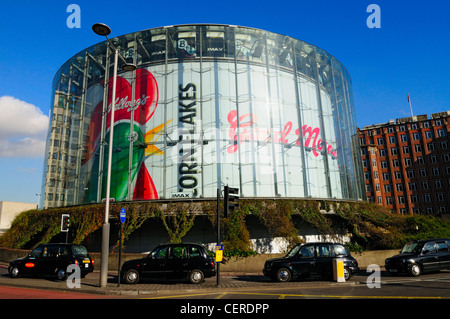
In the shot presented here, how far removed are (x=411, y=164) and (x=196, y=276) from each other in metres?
77.0

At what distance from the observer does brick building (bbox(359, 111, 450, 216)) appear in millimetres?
72188

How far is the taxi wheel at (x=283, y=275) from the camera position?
520 inches

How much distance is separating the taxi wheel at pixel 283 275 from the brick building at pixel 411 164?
219 ft

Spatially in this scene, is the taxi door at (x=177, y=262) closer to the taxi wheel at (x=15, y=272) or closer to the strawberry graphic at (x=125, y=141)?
the taxi wheel at (x=15, y=272)

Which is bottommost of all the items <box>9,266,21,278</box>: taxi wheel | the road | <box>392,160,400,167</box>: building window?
the road

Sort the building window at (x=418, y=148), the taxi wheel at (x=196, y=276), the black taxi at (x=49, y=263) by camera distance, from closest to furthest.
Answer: the taxi wheel at (x=196, y=276) → the black taxi at (x=49, y=263) → the building window at (x=418, y=148)

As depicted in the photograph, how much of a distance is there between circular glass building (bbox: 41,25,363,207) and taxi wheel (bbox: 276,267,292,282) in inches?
404

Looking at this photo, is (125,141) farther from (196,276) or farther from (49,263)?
(196,276)

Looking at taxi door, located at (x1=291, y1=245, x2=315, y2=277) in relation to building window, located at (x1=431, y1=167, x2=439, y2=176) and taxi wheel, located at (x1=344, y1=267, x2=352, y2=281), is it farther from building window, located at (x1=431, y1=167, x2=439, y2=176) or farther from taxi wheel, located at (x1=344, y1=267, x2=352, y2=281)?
building window, located at (x1=431, y1=167, x2=439, y2=176)

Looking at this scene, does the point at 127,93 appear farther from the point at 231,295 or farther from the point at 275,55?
the point at 231,295

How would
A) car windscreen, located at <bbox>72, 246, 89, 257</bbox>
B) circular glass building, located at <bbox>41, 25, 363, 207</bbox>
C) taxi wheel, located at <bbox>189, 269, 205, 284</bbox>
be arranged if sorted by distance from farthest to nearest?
circular glass building, located at <bbox>41, 25, 363, 207</bbox> → car windscreen, located at <bbox>72, 246, 89, 257</bbox> → taxi wheel, located at <bbox>189, 269, 205, 284</bbox>

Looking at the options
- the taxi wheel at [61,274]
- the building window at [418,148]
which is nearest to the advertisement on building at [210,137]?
the taxi wheel at [61,274]

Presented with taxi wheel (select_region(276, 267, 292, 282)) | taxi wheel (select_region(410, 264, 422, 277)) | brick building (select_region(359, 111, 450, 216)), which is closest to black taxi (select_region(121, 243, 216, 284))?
taxi wheel (select_region(276, 267, 292, 282))
